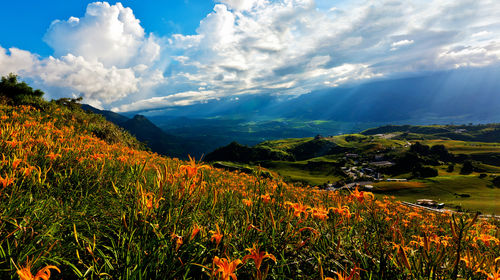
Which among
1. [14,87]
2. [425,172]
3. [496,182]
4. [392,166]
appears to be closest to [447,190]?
[496,182]

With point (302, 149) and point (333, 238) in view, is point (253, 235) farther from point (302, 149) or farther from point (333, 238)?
point (302, 149)

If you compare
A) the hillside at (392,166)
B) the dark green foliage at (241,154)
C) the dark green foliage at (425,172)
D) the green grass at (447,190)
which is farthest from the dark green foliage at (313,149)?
the green grass at (447,190)

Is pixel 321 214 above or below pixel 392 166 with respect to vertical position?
above

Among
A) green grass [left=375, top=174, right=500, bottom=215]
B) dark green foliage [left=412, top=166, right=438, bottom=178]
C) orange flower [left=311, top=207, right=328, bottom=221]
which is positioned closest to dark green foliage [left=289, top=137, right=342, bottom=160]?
dark green foliage [left=412, top=166, right=438, bottom=178]

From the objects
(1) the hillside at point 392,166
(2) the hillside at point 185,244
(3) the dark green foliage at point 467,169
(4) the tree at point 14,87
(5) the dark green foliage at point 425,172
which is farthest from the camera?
(3) the dark green foliage at point 467,169

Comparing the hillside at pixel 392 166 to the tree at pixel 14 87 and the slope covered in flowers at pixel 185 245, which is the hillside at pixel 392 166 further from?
the tree at pixel 14 87

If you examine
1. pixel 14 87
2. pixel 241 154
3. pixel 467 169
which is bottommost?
pixel 467 169

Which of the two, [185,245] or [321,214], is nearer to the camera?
[185,245]

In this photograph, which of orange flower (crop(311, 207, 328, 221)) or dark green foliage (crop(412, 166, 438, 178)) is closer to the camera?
orange flower (crop(311, 207, 328, 221))

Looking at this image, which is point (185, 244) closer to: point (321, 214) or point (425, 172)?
point (321, 214)

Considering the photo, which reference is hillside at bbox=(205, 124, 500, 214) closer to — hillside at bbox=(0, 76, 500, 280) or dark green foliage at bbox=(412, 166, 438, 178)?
dark green foliage at bbox=(412, 166, 438, 178)

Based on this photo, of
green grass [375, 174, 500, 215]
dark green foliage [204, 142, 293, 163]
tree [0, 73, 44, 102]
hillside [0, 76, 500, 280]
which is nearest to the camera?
hillside [0, 76, 500, 280]

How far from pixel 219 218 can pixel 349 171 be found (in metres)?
109

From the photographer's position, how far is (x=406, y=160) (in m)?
100
